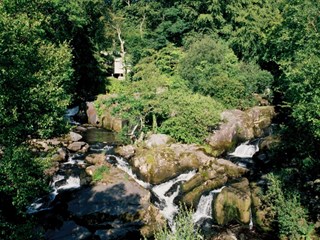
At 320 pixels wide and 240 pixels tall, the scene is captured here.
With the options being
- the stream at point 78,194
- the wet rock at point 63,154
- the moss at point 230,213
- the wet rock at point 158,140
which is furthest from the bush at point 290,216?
the wet rock at point 63,154

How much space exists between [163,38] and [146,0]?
8.33m

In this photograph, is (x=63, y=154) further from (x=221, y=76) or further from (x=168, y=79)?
(x=221, y=76)

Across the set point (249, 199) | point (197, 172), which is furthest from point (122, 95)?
point (249, 199)

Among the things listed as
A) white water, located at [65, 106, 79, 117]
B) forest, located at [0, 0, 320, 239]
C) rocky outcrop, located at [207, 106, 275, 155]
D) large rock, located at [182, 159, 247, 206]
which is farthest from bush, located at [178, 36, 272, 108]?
white water, located at [65, 106, 79, 117]

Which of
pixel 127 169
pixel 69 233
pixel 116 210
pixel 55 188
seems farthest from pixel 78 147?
pixel 69 233

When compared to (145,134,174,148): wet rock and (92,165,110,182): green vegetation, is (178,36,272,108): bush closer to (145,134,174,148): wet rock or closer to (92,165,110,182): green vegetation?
(145,134,174,148): wet rock

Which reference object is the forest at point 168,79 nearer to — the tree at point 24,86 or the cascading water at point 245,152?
the tree at point 24,86

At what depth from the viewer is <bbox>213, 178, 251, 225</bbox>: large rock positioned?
1755 centimetres

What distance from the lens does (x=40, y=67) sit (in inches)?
493

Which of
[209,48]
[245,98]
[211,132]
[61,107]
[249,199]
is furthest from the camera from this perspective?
[209,48]

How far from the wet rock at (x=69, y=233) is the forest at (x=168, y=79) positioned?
5.33ft

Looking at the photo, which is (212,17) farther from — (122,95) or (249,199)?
(249,199)

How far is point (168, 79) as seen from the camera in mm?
34531

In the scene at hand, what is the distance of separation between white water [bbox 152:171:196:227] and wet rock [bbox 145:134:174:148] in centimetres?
381
